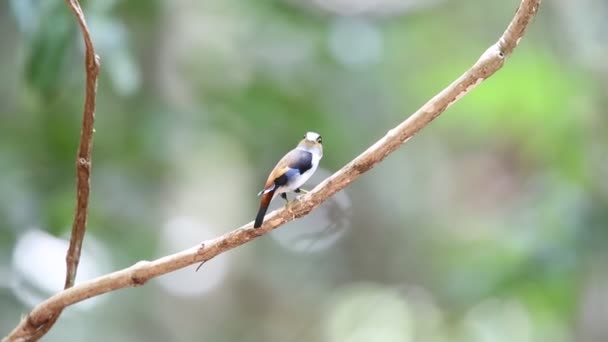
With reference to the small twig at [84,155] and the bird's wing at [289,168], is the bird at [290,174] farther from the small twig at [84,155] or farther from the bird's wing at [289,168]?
the small twig at [84,155]

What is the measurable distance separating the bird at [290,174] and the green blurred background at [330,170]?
226 cm

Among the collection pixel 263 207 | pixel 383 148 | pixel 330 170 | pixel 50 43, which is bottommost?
pixel 263 207

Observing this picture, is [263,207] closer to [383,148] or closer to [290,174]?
[290,174]

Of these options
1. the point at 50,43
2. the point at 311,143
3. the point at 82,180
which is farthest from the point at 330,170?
the point at 311,143

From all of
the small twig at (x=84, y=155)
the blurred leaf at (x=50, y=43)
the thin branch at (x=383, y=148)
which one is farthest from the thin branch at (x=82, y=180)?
the blurred leaf at (x=50, y=43)

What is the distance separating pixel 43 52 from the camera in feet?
10.1

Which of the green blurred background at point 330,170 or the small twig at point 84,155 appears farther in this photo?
the green blurred background at point 330,170

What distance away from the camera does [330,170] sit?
5367mm

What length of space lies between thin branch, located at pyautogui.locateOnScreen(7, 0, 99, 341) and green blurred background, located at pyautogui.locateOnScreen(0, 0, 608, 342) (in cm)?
200

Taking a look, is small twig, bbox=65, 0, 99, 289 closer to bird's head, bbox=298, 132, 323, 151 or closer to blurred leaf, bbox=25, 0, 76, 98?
bird's head, bbox=298, 132, 323, 151

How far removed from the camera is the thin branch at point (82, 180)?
1.42 metres

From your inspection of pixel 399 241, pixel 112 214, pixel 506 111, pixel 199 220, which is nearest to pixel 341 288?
pixel 399 241

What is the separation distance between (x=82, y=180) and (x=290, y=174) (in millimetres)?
409

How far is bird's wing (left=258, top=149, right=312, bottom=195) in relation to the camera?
4.30ft
